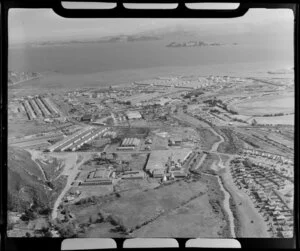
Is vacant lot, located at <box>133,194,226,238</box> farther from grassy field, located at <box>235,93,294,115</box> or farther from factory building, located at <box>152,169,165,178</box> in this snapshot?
grassy field, located at <box>235,93,294,115</box>

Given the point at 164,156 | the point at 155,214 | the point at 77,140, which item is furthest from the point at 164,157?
the point at 77,140

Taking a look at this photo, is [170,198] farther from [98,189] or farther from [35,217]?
[35,217]

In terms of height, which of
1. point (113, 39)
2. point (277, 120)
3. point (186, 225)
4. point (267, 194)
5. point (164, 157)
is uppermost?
point (113, 39)

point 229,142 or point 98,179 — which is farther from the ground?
point 229,142

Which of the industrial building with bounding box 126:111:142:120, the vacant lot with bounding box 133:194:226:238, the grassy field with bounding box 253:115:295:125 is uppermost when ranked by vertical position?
the industrial building with bounding box 126:111:142:120

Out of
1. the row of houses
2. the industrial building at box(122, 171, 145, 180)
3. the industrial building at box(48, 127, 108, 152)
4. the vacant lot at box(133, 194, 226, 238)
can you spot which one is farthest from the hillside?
the row of houses

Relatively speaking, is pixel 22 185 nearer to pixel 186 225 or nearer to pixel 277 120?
pixel 186 225

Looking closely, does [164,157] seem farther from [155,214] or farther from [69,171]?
[69,171]

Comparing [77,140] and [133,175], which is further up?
[77,140]

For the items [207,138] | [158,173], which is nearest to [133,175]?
[158,173]
